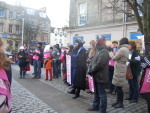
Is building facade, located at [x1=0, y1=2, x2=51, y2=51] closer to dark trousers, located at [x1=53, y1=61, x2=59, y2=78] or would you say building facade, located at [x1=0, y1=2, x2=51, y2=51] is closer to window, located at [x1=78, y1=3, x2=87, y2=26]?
window, located at [x1=78, y1=3, x2=87, y2=26]

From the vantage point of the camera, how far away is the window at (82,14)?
58.4ft

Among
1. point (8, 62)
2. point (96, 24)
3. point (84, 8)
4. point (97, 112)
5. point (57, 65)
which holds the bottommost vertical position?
point (97, 112)

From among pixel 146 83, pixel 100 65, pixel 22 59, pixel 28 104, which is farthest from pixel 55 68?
pixel 146 83

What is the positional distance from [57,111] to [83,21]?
574 inches

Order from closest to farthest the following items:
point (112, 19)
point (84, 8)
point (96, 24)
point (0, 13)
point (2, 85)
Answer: point (2, 85) → point (112, 19) → point (96, 24) → point (84, 8) → point (0, 13)

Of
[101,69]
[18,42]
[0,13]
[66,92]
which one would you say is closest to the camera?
[101,69]

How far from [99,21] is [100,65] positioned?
12.7 metres

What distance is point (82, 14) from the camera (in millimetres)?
18125

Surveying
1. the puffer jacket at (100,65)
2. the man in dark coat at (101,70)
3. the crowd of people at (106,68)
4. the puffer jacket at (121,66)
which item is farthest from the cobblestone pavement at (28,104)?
the puffer jacket at (121,66)

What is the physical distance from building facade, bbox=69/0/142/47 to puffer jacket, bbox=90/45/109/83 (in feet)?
28.9

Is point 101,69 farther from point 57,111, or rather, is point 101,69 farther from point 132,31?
point 132,31

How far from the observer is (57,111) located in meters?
4.53

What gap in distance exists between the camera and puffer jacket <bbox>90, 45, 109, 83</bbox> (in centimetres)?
419

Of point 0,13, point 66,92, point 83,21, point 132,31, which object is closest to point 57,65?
point 66,92
